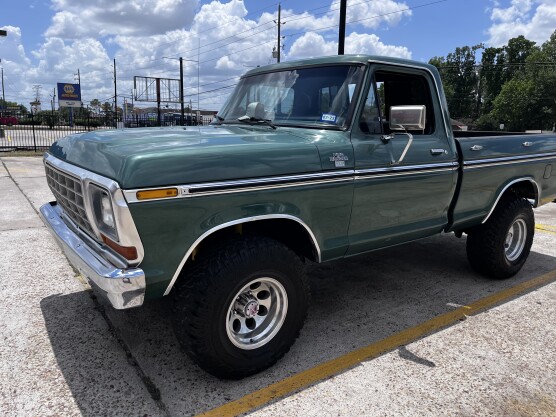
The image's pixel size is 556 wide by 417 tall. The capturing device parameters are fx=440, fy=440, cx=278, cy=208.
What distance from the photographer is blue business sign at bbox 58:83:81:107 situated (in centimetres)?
3697

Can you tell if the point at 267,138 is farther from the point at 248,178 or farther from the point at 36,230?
the point at 36,230

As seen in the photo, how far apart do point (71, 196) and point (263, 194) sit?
4.44ft

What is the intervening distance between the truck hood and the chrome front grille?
0.42 ft

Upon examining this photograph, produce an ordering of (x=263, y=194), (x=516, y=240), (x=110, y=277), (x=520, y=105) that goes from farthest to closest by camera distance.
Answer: (x=520, y=105) < (x=516, y=240) < (x=263, y=194) < (x=110, y=277)

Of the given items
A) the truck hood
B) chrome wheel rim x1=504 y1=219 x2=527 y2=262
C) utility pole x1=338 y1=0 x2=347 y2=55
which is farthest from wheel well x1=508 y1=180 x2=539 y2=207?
utility pole x1=338 y1=0 x2=347 y2=55

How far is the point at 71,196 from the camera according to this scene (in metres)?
2.99

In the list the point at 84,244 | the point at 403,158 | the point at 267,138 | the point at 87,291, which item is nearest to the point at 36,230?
the point at 87,291

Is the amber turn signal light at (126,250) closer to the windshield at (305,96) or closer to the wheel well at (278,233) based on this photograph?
the wheel well at (278,233)

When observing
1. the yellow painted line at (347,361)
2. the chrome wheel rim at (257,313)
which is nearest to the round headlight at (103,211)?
the chrome wheel rim at (257,313)

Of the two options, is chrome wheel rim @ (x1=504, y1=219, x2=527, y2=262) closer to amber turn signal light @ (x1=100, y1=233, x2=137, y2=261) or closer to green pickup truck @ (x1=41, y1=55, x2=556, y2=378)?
green pickup truck @ (x1=41, y1=55, x2=556, y2=378)

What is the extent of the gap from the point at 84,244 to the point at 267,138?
1383 millimetres

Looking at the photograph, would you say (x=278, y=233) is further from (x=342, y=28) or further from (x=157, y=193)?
(x=342, y=28)

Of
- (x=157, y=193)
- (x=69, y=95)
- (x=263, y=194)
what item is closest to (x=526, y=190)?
(x=263, y=194)

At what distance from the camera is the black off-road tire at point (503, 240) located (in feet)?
14.7
